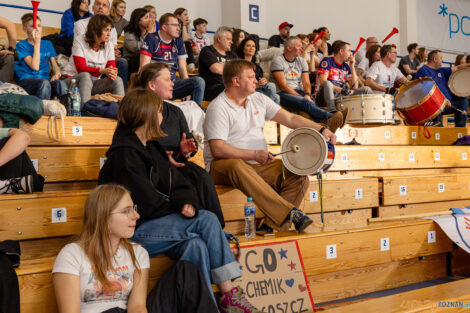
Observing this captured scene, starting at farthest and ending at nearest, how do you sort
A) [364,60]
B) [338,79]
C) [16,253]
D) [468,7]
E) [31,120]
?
[468,7] → [364,60] → [338,79] → [31,120] → [16,253]

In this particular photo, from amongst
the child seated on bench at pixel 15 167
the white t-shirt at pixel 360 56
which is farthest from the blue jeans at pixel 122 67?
the white t-shirt at pixel 360 56

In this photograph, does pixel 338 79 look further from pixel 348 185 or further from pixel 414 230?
pixel 414 230

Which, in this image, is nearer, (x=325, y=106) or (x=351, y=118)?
(x=351, y=118)

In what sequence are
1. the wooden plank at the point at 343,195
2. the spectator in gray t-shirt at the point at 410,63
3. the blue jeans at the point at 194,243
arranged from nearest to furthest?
the blue jeans at the point at 194,243, the wooden plank at the point at 343,195, the spectator in gray t-shirt at the point at 410,63

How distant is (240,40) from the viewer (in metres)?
6.23

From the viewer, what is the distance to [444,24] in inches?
430

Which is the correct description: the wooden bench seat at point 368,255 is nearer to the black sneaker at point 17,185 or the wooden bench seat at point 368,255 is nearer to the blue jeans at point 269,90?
the black sneaker at point 17,185

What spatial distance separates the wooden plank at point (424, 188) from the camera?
383 cm

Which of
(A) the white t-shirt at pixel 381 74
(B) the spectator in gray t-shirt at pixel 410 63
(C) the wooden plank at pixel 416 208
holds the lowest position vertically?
(C) the wooden plank at pixel 416 208

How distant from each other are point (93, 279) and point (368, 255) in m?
1.68

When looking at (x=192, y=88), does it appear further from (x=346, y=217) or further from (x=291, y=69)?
(x=346, y=217)

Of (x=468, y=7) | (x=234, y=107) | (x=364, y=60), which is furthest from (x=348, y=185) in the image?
(x=468, y=7)

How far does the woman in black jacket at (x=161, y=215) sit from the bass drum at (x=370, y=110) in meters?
2.82

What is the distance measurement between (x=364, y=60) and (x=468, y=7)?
5.15m
